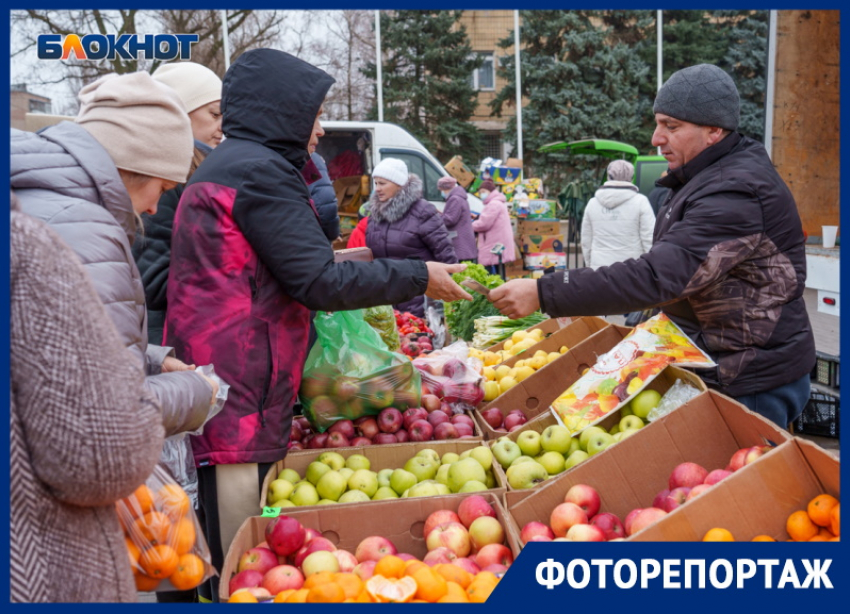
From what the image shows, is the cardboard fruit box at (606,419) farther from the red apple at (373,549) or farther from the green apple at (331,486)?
the green apple at (331,486)

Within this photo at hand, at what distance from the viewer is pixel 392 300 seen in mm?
2367

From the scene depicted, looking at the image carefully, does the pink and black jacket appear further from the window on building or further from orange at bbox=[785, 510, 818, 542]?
the window on building

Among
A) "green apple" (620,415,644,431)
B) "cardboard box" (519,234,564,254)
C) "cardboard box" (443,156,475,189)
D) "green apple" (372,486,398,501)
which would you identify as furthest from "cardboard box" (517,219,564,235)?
"green apple" (372,486,398,501)

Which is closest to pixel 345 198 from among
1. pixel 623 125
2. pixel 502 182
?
pixel 502 182

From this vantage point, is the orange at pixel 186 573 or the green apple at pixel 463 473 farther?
the green apple at pixel 463 473

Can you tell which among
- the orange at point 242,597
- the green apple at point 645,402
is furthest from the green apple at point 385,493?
the green apple at point 645,402

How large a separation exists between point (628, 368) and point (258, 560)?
139cm

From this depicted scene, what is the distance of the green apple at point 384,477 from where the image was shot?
2609 millimetres

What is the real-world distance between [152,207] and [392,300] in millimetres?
752

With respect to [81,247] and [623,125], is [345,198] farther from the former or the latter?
[623,125]

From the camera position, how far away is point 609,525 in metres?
2.12

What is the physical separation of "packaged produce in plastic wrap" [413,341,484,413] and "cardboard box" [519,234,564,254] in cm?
868

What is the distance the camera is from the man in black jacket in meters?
2.41

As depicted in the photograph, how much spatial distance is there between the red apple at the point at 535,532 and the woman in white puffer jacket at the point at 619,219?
6.16 meters
